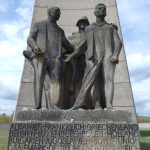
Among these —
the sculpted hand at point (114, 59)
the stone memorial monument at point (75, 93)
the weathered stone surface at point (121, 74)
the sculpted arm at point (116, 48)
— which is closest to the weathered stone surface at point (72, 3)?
the weathered stone surface at point (121, 74)

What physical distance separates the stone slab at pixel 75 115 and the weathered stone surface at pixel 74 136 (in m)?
0.14

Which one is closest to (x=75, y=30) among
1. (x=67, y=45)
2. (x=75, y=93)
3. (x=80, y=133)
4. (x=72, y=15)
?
(x=72, y=15)

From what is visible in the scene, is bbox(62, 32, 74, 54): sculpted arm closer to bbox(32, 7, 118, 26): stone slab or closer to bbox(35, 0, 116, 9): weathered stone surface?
bbox(32, 7, 118, 26): stone slab

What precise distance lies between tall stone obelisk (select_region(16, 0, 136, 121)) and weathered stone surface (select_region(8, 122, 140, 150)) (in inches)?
185

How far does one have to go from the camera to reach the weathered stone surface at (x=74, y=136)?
19.9 ft

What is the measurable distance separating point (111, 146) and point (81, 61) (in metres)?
1.91

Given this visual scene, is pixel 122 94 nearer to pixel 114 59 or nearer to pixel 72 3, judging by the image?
pixel 72 3

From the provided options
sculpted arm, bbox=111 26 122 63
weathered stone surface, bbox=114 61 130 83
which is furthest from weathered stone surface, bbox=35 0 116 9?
sculpted arm, bbox=111 26 122 63

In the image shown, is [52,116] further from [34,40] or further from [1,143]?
[1,143]

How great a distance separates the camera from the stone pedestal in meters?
6.06

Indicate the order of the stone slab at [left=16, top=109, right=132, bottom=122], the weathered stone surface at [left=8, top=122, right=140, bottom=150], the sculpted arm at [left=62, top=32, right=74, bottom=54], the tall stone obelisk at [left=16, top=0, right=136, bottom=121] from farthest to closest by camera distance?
the tall stone obelisk at [left=16, top=0, right=136, bottom=121]
the sculpted arm at [left=62, top=32, right=74, bottom=54]
the stone slab at [left=16, top=109, right=132, bottom=122]
the weathered stone surface at [left=8, top=122, right=140, bottom=150]

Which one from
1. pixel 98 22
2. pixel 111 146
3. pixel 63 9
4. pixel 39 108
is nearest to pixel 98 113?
pixel 111 146

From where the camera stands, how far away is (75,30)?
11797 millimetres

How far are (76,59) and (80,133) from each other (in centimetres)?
165
